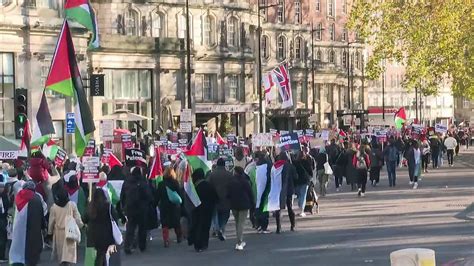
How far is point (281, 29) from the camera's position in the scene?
294ft

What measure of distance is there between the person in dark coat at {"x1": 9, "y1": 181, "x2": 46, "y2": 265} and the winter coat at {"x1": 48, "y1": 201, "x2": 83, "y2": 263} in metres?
0.31

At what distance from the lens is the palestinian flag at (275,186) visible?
21.3 meters

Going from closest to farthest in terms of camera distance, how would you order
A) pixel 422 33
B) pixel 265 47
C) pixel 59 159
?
pixel 59 159 → pixel 422 33 → pixel 265 47

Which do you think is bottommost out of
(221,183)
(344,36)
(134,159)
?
(221,183)

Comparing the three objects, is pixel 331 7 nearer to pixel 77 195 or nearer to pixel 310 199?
pixel 310 199

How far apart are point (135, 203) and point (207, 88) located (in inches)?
1958

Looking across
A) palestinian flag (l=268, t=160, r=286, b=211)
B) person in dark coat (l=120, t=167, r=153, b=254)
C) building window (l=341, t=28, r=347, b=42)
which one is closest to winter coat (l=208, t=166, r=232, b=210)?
person in dark coat (l=120, t=167, r=153, b=254)

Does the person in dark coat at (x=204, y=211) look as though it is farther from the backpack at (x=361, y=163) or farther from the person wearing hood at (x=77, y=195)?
the backpack at (x=361, y=163)

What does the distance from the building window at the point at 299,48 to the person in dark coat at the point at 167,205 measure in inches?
2833

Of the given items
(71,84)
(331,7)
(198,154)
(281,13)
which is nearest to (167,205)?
(71,84)

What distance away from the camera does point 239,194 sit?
19.3 metres

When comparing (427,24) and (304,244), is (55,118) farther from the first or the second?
(304,244)

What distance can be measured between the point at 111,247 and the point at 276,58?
74.7 m

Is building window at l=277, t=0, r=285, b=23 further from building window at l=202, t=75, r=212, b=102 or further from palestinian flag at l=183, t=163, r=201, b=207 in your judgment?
palestinian flag at l=183, t=163, r=201, b=207
